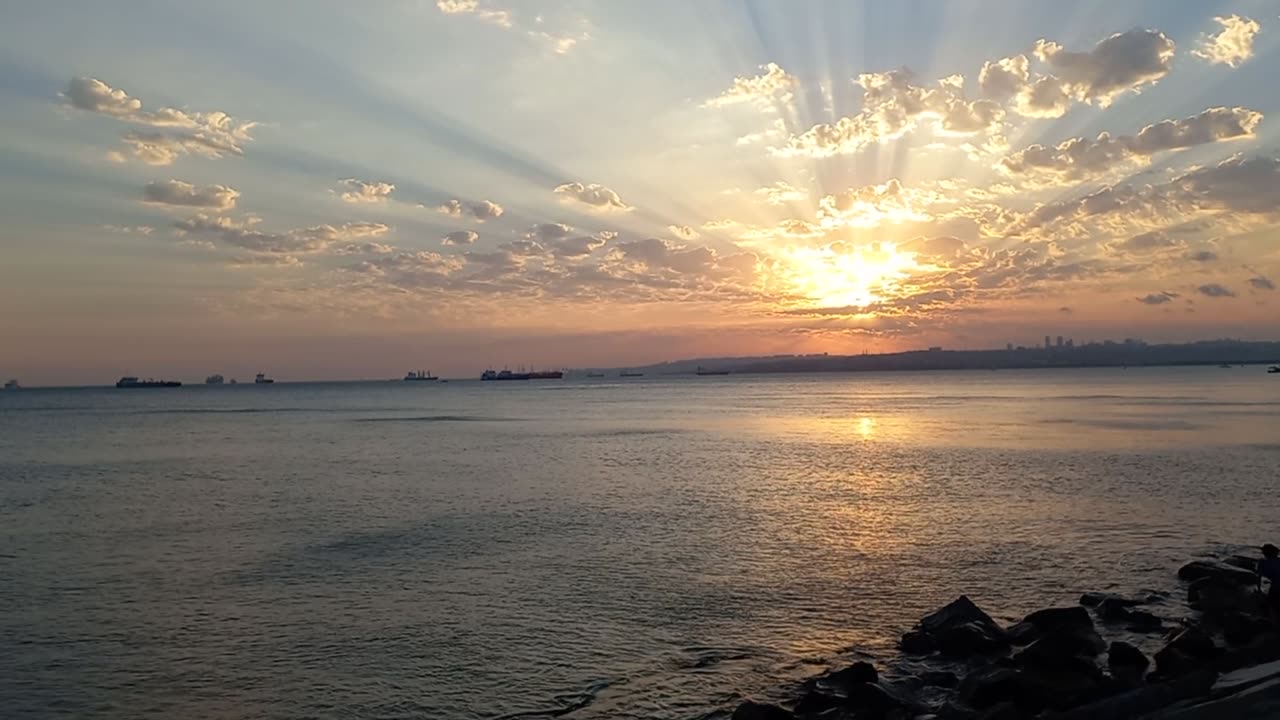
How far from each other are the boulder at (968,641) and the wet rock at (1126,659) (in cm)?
202

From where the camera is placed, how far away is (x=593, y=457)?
6166cm

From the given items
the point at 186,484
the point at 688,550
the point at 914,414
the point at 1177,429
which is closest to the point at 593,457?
the point at 186,484

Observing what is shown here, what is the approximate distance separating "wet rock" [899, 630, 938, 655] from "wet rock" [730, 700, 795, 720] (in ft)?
16.6

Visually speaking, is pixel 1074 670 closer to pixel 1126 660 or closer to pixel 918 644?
pixel 1126 660

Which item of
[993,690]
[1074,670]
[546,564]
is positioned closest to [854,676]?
[993,690]

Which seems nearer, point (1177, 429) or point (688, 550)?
point (688, 550)

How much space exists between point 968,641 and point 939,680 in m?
1.82

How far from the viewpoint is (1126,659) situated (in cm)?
1727

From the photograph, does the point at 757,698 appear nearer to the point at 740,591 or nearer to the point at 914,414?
the point at 740,591

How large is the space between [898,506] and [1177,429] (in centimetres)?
4798

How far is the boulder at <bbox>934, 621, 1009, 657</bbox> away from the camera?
18281 mm

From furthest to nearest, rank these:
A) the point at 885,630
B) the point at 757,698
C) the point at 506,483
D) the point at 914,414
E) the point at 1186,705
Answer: the point at 914,414, the point at 506,483, the point at 885,630, the point at 757,698, the point at 1186,705

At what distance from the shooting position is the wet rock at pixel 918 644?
18.7 m

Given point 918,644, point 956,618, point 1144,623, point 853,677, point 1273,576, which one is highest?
point 1273,576
